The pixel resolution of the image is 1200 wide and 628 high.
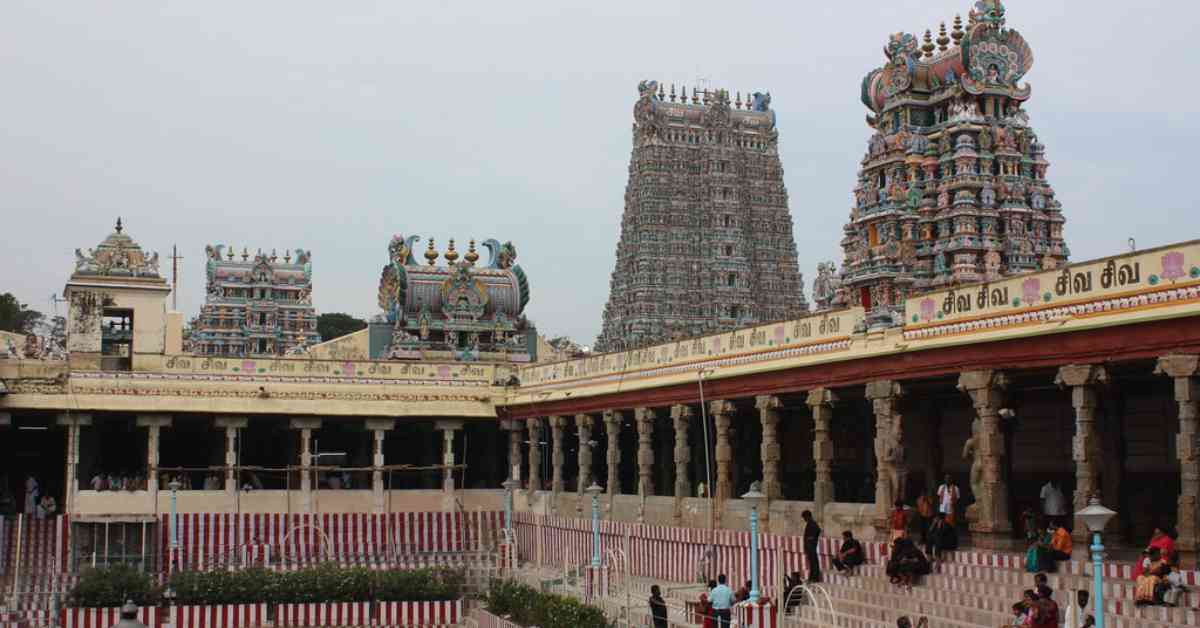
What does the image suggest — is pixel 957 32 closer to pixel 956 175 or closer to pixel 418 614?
pixel 956 175

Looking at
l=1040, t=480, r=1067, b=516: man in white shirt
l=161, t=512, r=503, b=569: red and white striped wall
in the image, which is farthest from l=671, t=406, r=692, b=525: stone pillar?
l=1040, t=480, r=1067, b=516: man in white shirt

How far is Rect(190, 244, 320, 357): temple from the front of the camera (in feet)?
270

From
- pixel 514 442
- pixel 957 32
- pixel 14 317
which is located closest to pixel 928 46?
pixel 957 32

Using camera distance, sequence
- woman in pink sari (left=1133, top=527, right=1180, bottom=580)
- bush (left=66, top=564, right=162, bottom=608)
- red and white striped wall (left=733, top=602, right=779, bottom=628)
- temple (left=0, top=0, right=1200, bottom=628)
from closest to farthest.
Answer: woman in pink sari (left=1133, top=527, right=1180, bottom=580)
temple (left=0, top=0, right=1200, bottom=628)
red and white striped wall (left=733, top=602, right=779, bottom=628)
bush (left=66, top=564, right=162, bottom=608)

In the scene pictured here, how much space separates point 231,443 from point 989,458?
74.9 ft

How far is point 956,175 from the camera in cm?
5266

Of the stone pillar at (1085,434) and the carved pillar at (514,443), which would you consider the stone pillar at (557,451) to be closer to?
the carved pillar at (514,443)

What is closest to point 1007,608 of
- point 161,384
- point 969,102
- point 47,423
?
point 161,384

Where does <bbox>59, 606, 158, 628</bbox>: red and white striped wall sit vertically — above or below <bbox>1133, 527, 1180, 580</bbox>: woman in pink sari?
below

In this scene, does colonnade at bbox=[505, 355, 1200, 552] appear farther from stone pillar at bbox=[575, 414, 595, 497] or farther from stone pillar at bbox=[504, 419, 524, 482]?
stone pillar at bbox=[504, 419, 524, 482]

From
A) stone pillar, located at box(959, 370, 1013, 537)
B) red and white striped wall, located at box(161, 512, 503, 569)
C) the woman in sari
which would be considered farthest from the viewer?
red and white striped wall, located at box(161, 512, 503, 569)

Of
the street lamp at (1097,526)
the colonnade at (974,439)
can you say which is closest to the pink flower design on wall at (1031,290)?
the colonnade at (974,439)

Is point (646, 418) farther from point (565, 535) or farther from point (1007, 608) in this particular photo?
point (1007, 608)

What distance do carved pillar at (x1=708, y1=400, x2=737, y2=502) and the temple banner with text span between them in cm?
684
